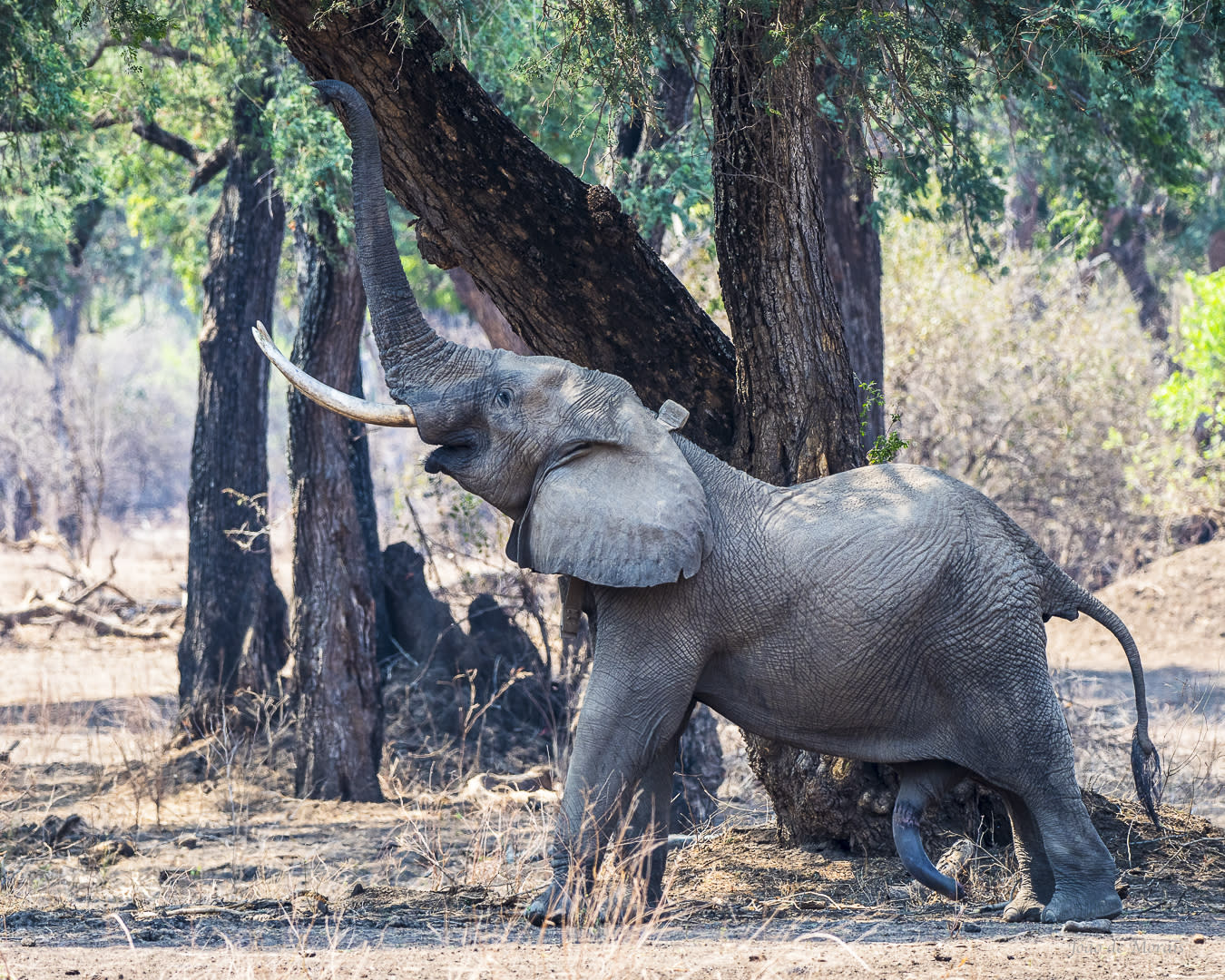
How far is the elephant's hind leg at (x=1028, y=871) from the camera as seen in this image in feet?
17.9

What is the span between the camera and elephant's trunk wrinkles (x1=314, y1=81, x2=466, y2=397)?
18.4ft

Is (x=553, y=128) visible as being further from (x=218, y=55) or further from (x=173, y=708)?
(x=173, y=708)

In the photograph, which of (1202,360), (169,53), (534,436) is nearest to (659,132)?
(169,53)

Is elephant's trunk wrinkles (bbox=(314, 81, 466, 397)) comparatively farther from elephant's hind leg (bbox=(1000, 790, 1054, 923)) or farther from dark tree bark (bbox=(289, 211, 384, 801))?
dark tree bark (bbox=(289, 211, 384, 801))

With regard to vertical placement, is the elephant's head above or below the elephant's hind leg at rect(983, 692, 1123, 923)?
above

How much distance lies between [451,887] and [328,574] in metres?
4.90

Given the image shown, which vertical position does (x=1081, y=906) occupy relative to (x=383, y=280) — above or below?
below

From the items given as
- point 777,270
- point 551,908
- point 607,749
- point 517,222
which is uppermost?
point 517,222

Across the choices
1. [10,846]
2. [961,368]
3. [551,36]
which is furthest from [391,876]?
[961,368]

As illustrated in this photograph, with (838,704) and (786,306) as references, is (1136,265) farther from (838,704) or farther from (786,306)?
(838,704)

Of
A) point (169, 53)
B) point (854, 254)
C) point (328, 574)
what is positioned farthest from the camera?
point (169, 53)

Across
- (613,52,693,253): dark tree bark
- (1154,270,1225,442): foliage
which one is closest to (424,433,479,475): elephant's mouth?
(613,52,693,253): dark tree bark

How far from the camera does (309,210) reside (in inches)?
407

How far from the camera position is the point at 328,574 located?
1069cm
